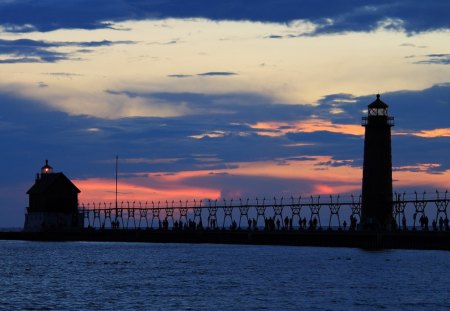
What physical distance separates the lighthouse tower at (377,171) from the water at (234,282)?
158 inches

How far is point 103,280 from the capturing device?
260ft

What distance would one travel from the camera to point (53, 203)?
15900 centimetres

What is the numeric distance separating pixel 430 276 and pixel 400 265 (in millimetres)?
10267

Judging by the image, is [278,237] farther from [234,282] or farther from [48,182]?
[48,182]

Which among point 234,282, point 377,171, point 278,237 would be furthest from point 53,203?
point 234,282

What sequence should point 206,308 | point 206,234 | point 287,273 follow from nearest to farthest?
point 206,308 → point 287,273 → point 206,234

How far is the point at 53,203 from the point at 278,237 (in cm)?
4902

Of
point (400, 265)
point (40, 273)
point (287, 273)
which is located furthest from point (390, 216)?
point (40, 273)

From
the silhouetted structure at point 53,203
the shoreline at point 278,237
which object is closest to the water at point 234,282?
the shoreline at point 278,237

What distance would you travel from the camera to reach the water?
6216cm

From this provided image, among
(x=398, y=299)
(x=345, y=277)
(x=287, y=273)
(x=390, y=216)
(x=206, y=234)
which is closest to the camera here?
(x=398, y=299)

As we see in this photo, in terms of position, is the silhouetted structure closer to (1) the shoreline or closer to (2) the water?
(1) the shoreline

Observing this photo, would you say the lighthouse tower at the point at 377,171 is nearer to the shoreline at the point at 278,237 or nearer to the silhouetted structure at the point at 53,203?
the shoreline at the point at 278,237

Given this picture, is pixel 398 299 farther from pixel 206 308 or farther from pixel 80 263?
pixel 80 263
